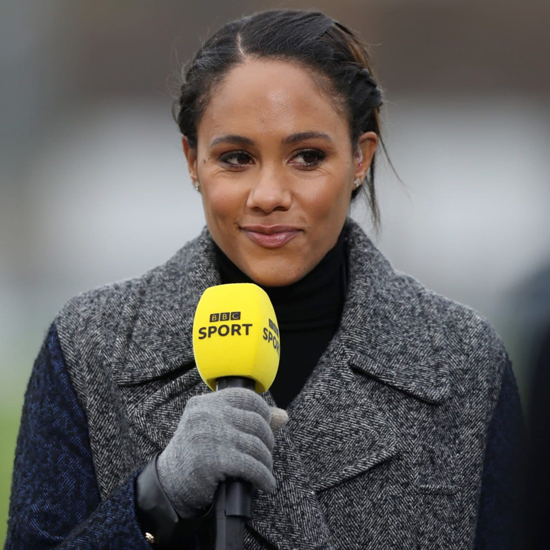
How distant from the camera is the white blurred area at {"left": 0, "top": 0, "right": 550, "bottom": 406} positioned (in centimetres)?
633

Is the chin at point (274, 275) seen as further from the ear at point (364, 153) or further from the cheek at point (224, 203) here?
the ear at point (364, 153)

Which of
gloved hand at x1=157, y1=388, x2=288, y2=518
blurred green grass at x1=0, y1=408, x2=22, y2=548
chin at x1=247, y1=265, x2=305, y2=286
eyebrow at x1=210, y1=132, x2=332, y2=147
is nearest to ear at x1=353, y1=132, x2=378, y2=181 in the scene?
eyebrow at x1=210, y1=132, x2=332, y2=147

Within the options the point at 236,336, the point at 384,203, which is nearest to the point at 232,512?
the point at 236,336

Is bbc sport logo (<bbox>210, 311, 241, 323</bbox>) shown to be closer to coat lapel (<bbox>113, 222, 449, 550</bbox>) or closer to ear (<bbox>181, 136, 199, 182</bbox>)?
coat lapel (<bbox>113, 222, 449, 550</bbox>)

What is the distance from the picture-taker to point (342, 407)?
209 cm

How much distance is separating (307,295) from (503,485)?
0.65 meters

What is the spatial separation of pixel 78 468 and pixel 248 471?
66 centimetres

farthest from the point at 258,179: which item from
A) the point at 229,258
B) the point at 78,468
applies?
the point at 78,468

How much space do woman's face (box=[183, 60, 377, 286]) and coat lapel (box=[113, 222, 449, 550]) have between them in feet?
0.66

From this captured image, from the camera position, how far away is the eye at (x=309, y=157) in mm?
2080

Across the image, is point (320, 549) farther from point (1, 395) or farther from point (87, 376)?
point (1, 395)

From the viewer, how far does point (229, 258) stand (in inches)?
86.4

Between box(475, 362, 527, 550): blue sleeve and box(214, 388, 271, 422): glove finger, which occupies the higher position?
box(214, 388, 271, 422): glove finger

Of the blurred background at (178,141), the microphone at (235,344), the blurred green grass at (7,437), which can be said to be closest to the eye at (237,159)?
the microphone at (235,344)
